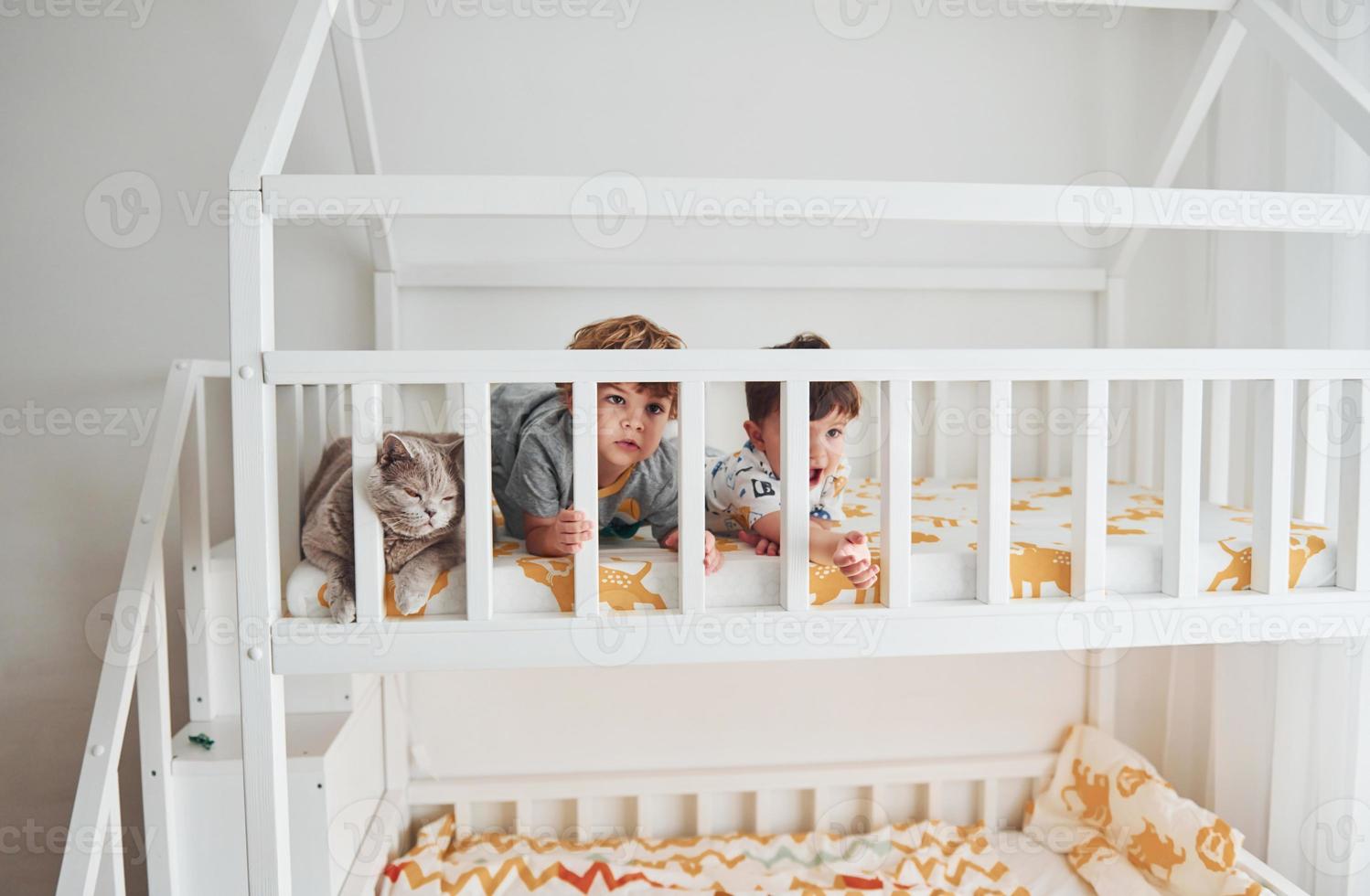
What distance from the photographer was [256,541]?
99 cm

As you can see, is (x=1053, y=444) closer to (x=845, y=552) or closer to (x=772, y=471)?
(x=772, y=471)

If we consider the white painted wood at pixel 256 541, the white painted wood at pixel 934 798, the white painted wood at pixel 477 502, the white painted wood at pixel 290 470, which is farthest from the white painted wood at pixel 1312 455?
the white painted wood at pixel 290 470

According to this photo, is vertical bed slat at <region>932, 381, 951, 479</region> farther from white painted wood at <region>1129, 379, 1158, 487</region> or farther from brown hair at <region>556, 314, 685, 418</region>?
brown hair at <region>556, 314, 685, 418</region>

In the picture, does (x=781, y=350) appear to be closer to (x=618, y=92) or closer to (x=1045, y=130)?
(x=618, y=92)

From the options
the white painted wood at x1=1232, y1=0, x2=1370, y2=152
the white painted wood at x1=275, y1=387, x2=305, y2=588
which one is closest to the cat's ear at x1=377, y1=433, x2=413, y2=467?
the white painted wood at x1=275, y1=387, x2=305, y2=588

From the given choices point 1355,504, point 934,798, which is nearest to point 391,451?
point 1355,504

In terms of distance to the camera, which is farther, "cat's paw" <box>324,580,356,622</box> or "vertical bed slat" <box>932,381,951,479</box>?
"vertical bed slat" <box>932,381,951,479</box>

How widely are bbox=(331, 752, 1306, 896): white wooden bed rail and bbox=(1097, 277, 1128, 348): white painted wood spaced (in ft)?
2.98

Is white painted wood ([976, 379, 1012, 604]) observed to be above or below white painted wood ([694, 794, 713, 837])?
above

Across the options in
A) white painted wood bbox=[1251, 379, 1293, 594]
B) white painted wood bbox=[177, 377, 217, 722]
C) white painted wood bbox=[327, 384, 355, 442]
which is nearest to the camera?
white painted wood bbox=[1251, 379, 1293, 594]

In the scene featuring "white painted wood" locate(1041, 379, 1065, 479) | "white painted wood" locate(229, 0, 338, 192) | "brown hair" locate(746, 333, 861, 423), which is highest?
"white painted wood" locate(229, 0, 338, 192)

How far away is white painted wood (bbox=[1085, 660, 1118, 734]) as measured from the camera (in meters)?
1.94

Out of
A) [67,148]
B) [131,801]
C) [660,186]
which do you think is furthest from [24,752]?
[660,186]

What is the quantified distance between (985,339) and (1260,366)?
850 mm
